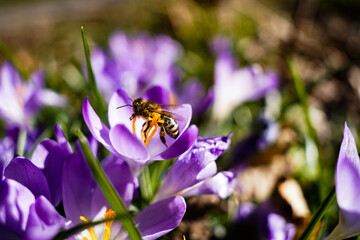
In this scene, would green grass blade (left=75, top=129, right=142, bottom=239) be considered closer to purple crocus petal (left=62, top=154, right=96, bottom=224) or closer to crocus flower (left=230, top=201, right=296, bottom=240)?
purple crocus petal (left=62, top=154, right=96, bottom=224)

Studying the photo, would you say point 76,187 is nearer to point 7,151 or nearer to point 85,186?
point 85,186

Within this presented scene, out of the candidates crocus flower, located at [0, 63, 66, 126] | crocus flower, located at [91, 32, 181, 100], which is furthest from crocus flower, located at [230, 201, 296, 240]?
crocus flower, located at [0, 63, 66, 126]

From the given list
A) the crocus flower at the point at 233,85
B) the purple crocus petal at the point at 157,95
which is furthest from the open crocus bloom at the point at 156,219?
the crocus flower at the point at 233,85

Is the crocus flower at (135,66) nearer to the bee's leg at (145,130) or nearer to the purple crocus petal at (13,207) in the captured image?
the bee's leg at (145,130)

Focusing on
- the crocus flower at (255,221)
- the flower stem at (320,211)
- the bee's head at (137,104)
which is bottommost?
the crocus flower at (255,221)

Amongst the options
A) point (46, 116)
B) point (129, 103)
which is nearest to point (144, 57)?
point (46, 116)

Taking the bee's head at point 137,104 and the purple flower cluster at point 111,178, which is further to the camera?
the bee's head at point 137,104

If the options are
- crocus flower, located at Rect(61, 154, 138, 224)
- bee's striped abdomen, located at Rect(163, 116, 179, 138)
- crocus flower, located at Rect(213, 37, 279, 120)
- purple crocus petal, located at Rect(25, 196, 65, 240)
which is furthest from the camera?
crocus flower, located at Rect(213, 37, 279, 120)

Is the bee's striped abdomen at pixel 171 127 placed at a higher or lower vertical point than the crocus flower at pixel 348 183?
higher

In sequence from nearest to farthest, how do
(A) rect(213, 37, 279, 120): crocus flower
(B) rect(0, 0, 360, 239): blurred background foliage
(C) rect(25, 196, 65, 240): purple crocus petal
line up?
(C) rect(25, 196, 65, 240): purple crocus petal
(B) rect(0, 0, 360, 239): blurred background foliage
(A) rect(213, 37, 279, 120): crocus flower
